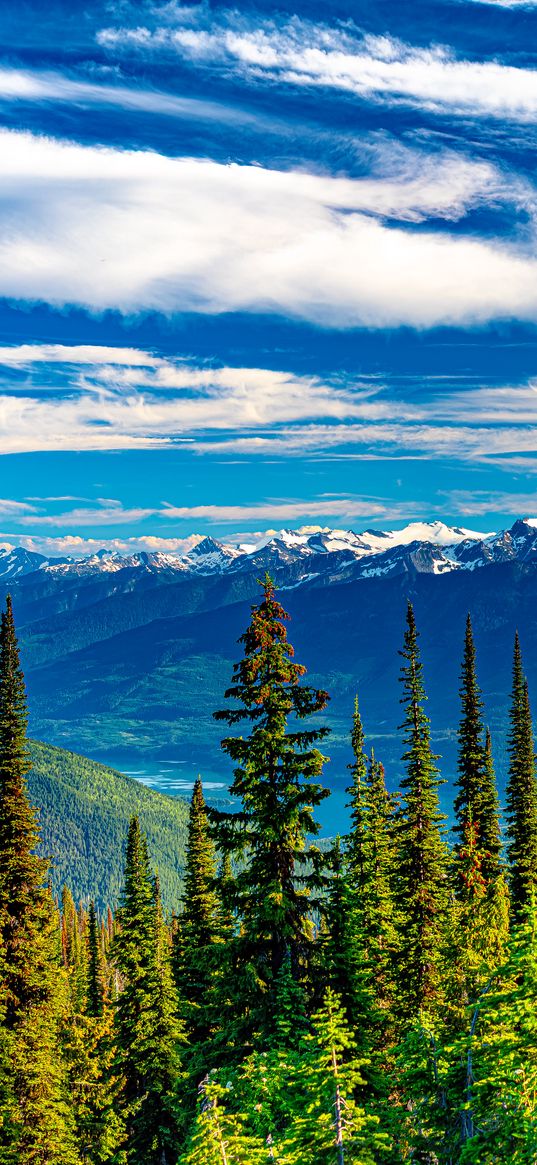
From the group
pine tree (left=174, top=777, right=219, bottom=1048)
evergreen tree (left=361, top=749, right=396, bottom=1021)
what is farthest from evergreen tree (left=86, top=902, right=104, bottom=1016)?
evergreen tree (left=361, top=749, right=396, bottom=1021)

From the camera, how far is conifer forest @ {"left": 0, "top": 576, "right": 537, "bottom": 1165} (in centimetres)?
1465

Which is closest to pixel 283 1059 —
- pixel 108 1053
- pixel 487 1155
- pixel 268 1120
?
pixel 268 1120

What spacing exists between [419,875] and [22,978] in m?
18.4

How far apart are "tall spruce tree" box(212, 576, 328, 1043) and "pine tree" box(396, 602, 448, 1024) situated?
54.2 feet

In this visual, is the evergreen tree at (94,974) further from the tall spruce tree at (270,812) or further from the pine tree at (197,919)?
the tall spruce tree at (270,812)

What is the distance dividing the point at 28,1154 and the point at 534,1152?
33.2 meters

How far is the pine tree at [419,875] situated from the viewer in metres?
40.2

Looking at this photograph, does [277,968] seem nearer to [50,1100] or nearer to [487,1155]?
[487,1155]

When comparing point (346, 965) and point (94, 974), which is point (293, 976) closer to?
point (346, 965)

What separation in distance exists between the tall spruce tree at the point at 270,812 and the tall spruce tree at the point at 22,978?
54.1ft

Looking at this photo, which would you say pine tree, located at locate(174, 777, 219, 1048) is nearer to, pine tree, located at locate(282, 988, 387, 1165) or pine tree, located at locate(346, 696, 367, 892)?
pine tree, located at locate(346, 696, 367, 892)

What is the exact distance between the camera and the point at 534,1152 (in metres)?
12.0

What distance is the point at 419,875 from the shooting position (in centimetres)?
4169

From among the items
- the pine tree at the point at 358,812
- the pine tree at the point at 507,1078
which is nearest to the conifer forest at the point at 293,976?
the pine tree at the point at 507,1078
